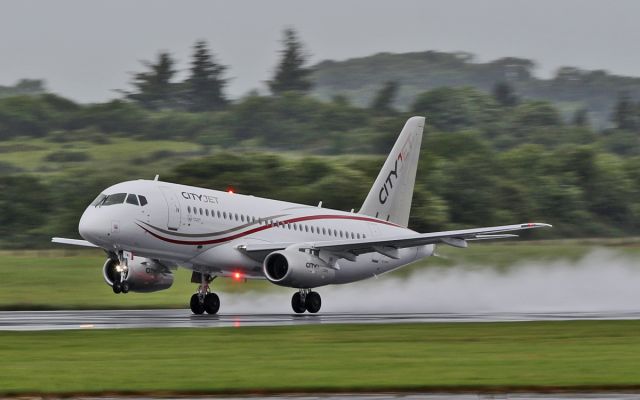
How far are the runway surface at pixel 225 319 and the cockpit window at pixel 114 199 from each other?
4048 mm

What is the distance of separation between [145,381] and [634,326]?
18745mm

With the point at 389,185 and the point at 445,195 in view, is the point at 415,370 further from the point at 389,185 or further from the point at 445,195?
the point at 445,195

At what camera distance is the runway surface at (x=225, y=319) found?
39125mm

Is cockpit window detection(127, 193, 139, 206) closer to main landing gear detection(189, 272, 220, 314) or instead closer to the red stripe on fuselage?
the red stripe on fuselage

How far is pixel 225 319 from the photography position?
43531 mm

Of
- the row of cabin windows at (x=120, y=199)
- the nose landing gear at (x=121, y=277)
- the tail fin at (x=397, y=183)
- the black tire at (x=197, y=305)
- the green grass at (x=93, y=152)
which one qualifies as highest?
the green grass at (x=93, y=152)

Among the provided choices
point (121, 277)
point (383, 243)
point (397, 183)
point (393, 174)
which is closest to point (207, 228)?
point (121, 277)

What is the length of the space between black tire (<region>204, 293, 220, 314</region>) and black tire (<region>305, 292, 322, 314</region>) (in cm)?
343

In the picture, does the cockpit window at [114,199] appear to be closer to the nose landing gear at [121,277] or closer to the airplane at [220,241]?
the airplane at [220,241]

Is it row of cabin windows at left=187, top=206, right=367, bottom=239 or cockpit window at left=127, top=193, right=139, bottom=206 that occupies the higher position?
cockpit window at left=127, top=193, right=139, bottom=206

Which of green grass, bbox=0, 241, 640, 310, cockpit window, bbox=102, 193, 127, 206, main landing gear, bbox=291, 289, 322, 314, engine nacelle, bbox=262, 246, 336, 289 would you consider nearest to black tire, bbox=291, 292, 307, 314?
main landing gear, bbox=291, 289, 322, 314

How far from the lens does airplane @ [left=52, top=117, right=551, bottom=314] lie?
148ft

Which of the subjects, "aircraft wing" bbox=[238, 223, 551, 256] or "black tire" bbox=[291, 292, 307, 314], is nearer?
"aircraft wing" bbox=[238, 223, 551, 256]

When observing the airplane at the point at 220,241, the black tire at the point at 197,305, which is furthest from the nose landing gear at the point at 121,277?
the black tire at the point at 197,305
